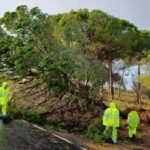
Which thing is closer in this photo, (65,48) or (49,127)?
(49,127)

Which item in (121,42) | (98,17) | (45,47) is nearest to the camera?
(45,47)

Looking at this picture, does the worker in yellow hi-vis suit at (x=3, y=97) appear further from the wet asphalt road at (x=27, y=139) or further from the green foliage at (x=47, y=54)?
the green foliage at (x=47, y=54)

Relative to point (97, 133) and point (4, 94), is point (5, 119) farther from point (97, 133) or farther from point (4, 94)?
point (97, 133)

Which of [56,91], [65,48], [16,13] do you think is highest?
[16,13]

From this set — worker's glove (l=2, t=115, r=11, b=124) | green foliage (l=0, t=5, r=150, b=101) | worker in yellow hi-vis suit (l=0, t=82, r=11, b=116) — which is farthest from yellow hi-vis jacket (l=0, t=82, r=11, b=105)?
green foliage (l=0, t=5, r=150, b=101)

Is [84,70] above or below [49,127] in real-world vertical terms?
above

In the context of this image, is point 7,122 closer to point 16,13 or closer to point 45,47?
point 45,47

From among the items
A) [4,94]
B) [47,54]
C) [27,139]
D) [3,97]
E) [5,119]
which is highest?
[47,54]

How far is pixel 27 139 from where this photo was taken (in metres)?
17.1

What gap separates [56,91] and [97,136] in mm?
4401

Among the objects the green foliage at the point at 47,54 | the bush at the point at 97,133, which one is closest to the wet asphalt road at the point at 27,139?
the bush at the point at 97,133

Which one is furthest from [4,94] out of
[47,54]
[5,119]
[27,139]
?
[27,139]

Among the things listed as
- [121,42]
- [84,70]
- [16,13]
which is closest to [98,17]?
[121,42]

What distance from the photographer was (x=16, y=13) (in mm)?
27438
